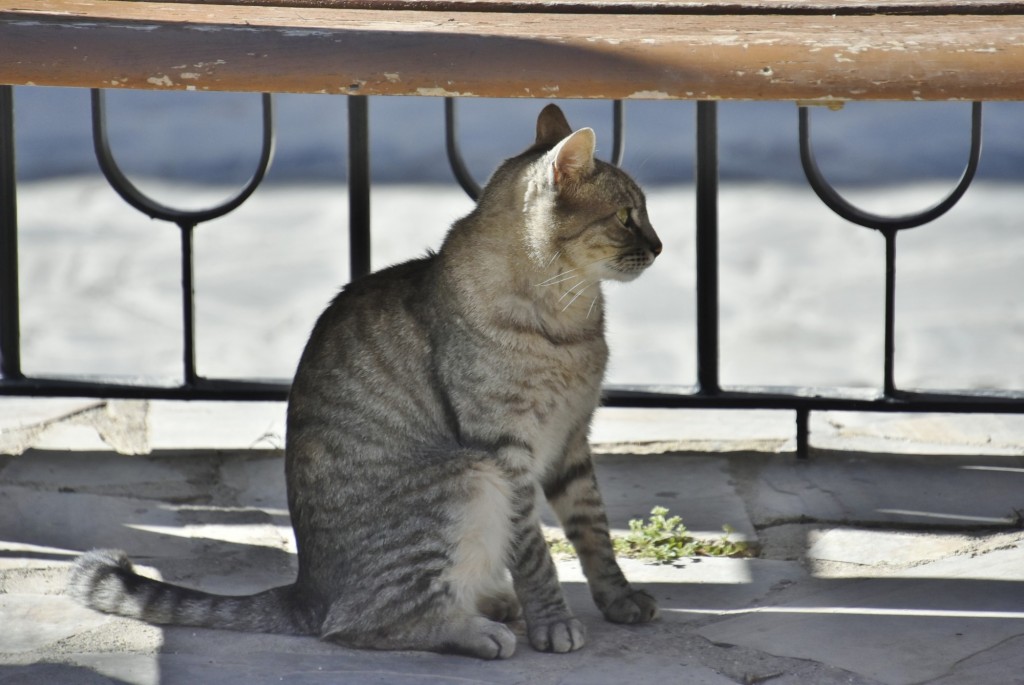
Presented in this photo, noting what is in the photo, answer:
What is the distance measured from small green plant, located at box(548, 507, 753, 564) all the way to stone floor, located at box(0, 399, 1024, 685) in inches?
1.5

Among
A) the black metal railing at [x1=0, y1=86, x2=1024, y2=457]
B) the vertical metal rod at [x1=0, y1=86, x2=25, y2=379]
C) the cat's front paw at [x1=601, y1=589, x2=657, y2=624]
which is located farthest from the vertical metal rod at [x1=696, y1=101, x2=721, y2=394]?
the vertical metal rod at [x1=0, y1=86, x2=25, y2=379]

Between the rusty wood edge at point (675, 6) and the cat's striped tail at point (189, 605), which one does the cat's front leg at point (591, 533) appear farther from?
the rusty wood edge at point (675, 6)

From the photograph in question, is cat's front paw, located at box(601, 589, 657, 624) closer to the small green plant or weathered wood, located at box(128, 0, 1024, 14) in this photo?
the small green plant

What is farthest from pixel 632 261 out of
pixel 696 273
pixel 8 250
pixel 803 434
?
pixel 8 250

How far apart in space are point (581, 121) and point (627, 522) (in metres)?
7.00

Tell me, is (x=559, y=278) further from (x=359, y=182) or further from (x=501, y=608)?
(x=359, y=182)

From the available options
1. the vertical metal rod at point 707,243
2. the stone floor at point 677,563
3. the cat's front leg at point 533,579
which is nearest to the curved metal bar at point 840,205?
the vertical metal rod at point 707,243

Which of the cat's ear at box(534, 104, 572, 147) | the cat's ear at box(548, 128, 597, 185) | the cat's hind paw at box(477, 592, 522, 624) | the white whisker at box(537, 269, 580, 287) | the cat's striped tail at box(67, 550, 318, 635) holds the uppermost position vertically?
the cat's ear at box(534, 104, 572, 147)

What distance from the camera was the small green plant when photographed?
296cm

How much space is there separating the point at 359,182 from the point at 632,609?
1.35 m

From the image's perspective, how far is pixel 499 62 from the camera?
210cm

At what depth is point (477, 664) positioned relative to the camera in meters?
2.38

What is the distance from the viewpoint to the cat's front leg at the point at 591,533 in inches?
102

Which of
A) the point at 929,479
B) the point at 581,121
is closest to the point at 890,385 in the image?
the point at 929,479
